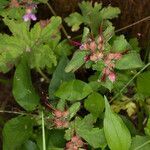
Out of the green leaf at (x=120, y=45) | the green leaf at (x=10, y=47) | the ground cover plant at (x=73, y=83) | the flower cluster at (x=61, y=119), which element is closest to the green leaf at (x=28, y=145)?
the ground cover plant at (x=73, y=83)

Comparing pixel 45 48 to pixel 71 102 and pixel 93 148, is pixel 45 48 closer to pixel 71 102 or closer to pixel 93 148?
pixel 71 102

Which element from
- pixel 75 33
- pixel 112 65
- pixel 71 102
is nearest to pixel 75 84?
pixel 71 102

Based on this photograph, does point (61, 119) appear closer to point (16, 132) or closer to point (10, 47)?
point (16, 132)

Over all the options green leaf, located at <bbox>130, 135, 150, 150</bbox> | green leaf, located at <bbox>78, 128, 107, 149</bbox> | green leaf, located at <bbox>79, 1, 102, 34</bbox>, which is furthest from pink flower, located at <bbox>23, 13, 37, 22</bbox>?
green leaf, located at <bbox>130, 135, 150, 150</bbox>

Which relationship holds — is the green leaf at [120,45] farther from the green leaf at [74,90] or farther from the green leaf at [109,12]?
the green leaf at [109,12]

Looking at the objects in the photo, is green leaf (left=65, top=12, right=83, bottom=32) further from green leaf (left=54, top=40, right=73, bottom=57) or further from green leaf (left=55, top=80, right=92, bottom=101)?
green leaf (left=55, top=80, right=92, bottom=101)

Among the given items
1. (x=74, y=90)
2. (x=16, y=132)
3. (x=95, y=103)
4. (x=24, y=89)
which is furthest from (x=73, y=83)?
(x=16, y=132)
